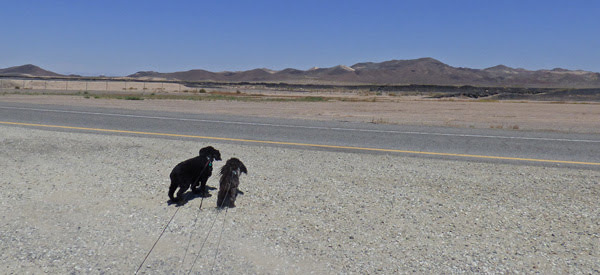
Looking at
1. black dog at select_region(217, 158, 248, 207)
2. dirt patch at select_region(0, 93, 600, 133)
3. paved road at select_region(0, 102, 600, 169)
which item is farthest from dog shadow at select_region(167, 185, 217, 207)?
dirt patch at select_region(0, 93, 600, 133)

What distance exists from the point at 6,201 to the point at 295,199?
3390 mm

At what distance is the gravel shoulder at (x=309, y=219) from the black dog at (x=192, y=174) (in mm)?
202

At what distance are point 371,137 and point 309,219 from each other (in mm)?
7007

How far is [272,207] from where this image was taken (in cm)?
559

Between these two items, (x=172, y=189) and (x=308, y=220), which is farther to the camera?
(x=172, y=189)

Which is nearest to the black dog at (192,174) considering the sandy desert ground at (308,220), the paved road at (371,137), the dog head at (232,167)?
the sandy desert ground at (308,220)

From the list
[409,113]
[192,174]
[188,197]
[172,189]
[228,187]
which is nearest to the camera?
[228,187]

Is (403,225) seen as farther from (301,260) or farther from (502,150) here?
(502,150)

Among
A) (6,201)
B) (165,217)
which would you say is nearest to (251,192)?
(165,217)

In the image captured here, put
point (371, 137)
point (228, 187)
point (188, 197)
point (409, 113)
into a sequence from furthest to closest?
point (409, 113), point (371, 137), point (188, 197), point (228, 187)

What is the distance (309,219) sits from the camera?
17.0 feet

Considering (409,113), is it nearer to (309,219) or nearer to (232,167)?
(232,167)

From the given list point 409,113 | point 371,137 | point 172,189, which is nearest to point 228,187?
point 172,189

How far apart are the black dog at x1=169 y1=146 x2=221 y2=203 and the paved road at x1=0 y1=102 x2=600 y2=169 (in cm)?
442
